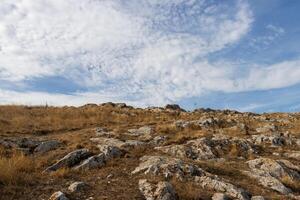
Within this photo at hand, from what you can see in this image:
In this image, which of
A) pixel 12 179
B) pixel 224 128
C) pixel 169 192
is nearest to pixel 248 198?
pixel 169 192

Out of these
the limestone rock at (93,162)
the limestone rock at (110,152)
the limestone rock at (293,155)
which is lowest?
the limestone rock at (293,155)

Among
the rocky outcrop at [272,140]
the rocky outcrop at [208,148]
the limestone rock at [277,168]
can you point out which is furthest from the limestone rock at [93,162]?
the rocky outcrop at [272,140]

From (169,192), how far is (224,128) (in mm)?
19130

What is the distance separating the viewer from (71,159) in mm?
19234

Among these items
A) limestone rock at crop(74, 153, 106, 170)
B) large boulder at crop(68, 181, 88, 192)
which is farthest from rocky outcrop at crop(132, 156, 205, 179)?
large boulder at crop(68, 181, 88, 192)

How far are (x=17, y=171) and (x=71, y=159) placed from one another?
9.24 feet

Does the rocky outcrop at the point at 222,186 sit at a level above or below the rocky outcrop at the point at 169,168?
below

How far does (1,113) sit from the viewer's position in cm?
3991

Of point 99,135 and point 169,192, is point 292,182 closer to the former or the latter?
point 169,192

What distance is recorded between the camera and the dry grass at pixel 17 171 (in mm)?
15629

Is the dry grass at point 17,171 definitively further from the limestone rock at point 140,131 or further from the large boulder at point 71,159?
the limestone rock at point 140,131

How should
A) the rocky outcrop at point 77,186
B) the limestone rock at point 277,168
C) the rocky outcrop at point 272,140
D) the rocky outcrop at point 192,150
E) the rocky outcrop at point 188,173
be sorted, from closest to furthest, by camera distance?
1. the rocky outcrop at point 77,186
2. the rocky outcrop at point 188,173
3. the limestone rock at point 277,168
4. the rocky outcrop at point 192,150
5. the rocky outcrop at point 272,140

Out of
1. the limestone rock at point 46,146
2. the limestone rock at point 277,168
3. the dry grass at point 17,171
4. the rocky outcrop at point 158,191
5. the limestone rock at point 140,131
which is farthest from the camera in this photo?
the limestone rock at point 140,131

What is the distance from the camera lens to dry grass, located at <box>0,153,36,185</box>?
15.6 metres
